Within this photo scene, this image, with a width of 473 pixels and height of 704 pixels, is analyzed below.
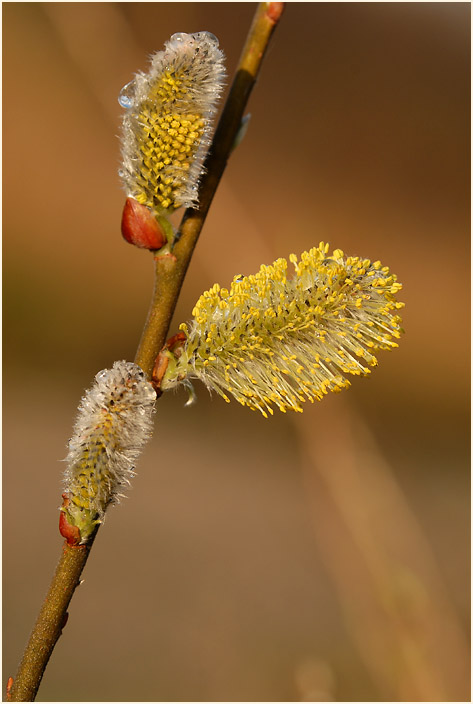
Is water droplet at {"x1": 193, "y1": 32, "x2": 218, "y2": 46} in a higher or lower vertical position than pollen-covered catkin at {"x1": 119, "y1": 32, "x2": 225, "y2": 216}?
higher

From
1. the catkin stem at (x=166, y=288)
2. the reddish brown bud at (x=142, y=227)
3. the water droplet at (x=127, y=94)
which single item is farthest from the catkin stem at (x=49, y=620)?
the water droplet at (x=127, y=94)

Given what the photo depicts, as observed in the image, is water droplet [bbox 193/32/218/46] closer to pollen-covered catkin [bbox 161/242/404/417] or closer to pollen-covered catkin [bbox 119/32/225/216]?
pollen-covered catkin [bbox 119/32/225/216]

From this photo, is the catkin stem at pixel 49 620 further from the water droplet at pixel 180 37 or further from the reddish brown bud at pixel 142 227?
the water droplet at pixel 180 37

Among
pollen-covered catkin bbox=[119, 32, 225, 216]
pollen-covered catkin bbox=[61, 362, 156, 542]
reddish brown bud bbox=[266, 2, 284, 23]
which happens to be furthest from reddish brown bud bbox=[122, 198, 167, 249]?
reddish brown bud bbox=[266, 2, 284, 23]

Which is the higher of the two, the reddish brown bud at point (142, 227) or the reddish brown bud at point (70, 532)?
the reddish brown bud at point (142, 227)

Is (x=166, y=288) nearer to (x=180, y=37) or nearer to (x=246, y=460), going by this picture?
(x=180, y=37)

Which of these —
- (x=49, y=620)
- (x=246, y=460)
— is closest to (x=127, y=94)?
(x=49, y=620)
